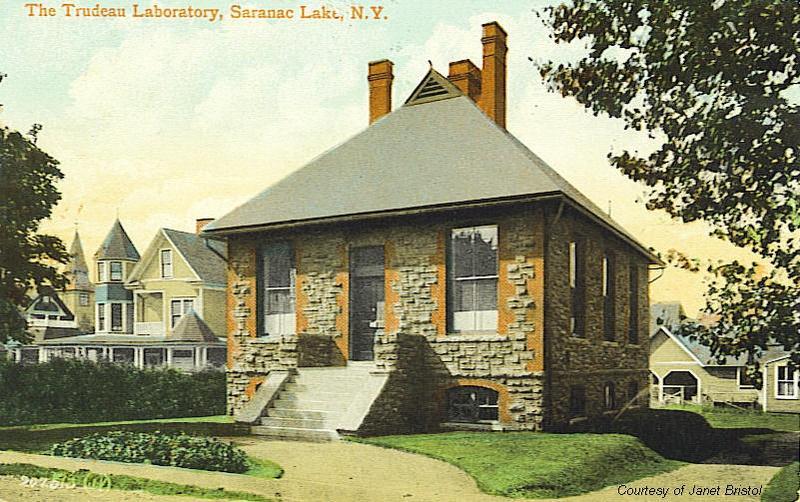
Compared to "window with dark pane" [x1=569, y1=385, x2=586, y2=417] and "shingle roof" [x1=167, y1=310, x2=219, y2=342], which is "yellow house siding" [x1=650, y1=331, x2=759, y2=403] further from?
"shingle roof" [x1=167, y1=310, x2=219, y2=342]

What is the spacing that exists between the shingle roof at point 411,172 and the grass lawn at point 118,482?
311 cm

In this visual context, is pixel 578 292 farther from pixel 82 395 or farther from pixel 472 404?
pixel 82 395

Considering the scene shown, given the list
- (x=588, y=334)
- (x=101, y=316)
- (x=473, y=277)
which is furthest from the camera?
(x=101, y=316)

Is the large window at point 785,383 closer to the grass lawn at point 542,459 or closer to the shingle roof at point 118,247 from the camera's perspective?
the grass lawn at point 542,459

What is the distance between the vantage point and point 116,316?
10.5 metres

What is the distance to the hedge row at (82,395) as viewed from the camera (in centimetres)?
1087

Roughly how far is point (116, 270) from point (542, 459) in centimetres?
557

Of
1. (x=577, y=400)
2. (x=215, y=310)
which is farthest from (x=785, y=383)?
(x=215, y=310)

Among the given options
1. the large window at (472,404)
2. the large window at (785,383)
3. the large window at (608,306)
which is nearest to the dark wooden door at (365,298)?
the large window at (472,404)

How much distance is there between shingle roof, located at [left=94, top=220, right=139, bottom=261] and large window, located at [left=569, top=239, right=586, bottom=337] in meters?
5.30

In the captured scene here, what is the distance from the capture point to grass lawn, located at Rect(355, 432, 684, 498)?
8.38 meters

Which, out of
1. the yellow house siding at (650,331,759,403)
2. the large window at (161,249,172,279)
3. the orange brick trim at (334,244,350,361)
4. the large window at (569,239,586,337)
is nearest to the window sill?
the large window at (569,239,586,337)

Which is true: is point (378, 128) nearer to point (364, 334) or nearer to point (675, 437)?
point (364, 334)

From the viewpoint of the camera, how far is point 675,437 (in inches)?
357
